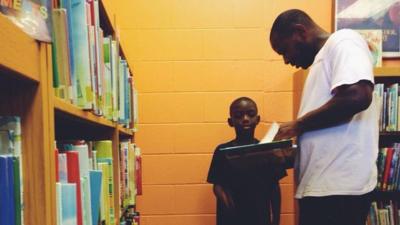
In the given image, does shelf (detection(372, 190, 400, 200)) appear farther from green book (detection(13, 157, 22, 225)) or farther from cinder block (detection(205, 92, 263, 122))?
green book (detection(13, 157, 22, 225))

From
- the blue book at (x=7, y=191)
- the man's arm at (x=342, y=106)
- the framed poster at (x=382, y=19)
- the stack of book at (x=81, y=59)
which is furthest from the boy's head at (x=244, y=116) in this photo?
the blue book at (x=7, y=191)

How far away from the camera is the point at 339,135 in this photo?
48.2 inches

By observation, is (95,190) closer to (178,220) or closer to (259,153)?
(259,153)

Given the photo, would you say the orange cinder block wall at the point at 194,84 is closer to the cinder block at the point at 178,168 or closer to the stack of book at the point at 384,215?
the cinder block at the point at 178,168

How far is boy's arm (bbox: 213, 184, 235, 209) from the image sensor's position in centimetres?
202

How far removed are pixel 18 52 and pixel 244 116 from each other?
1.81 m

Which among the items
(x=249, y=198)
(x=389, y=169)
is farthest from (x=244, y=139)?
(x=389, y=169)

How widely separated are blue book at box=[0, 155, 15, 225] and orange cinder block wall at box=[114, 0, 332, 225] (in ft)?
6.57

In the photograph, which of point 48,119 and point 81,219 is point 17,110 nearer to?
point 48,119

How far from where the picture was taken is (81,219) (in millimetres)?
702

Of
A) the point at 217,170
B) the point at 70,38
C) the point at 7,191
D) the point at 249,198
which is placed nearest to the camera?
the point at 7,191

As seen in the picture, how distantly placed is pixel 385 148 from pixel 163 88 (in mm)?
1382

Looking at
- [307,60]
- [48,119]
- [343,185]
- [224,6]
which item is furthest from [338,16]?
[48,119]

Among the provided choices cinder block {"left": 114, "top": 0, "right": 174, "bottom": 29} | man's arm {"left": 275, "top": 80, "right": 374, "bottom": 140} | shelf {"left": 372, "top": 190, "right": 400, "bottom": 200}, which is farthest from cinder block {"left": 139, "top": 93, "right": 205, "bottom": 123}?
man's arm {"left": 275, "top": 80, "right": 374, "bottom": 140}
